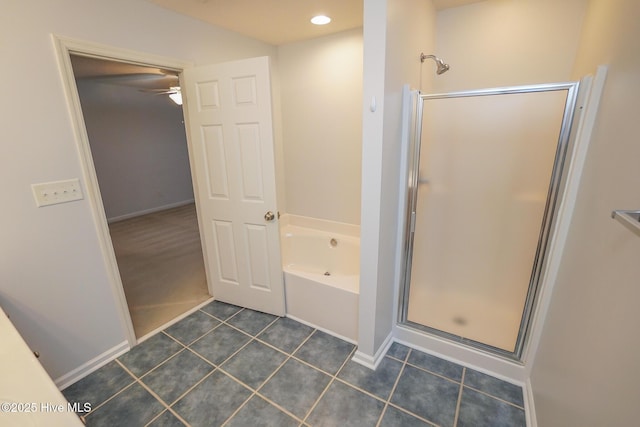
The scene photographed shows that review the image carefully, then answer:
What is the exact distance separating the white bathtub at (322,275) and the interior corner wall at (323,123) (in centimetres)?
17

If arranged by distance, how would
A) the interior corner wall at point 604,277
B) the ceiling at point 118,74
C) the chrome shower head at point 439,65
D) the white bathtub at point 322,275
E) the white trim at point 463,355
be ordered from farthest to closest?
1. the ceiling at point 118,74
2. the white bathtub at point 322,275
3. the chrome shower head at point 439,65
4. the white trim at point 463,355
5. the interior corner wall at point 604,277

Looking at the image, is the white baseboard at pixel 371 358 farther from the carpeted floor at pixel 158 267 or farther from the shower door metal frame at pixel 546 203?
the carpeted floor at pixel 158 267

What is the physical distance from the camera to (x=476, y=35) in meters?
2.01

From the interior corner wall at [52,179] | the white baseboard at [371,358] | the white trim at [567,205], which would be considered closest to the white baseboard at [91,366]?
the interior corner wall at [52,179]

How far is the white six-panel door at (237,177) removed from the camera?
192cm

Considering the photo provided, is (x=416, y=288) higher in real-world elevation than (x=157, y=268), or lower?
higher

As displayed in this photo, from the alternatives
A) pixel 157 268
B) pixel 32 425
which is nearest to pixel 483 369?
pixel 32 425

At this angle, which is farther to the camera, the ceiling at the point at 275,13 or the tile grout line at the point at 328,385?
the ceiling at the point at 275,13

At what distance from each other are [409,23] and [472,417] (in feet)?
7.01

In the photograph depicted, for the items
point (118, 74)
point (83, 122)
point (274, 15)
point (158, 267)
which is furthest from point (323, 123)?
point (118, 74)

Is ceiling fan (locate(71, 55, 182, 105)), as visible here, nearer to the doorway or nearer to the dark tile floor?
the doorway

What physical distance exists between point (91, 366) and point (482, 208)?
8.81ft

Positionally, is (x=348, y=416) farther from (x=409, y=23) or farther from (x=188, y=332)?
(x=409, y=23)

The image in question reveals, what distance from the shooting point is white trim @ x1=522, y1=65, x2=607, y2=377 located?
118 centimetres
